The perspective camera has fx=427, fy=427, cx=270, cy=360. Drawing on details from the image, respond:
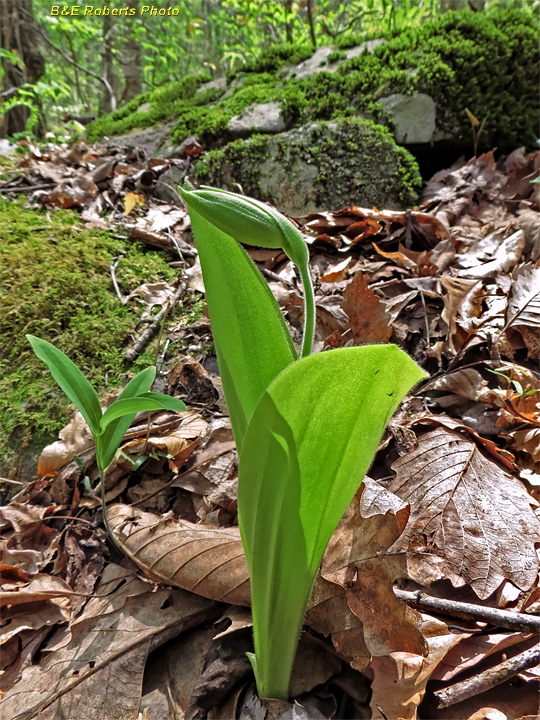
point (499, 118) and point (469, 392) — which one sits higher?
point (499, 118)

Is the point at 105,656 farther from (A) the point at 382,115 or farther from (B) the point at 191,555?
(A) the point at 382,115

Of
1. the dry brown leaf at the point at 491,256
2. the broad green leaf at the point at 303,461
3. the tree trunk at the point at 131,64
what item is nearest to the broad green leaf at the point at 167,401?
the broad green leaf at the point at 303,461

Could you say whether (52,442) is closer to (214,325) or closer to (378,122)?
(214,325)

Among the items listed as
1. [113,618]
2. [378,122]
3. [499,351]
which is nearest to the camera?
[113,618]

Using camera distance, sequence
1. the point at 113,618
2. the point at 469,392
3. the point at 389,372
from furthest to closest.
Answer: the point at 469,392, the point at 113,618, the point at 389,372


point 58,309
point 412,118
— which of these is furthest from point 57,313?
point 412,118

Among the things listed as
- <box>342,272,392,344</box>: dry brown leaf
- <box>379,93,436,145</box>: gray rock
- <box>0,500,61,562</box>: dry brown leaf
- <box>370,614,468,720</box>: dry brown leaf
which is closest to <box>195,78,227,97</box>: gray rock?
<box>379,93,436,145</box>: gray rock

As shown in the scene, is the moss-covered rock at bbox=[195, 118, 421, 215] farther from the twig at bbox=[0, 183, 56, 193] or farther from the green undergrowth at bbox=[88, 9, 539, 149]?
the twig at bbox=[0, 183, 56, 193]

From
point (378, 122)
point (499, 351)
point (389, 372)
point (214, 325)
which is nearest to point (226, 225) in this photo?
point (214, 325)
